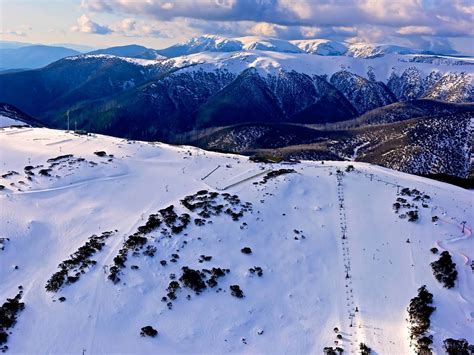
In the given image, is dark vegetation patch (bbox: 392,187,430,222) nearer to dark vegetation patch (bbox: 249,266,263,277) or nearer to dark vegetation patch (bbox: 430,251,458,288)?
dark vegetation patch (bbox: 430,251,458,288)

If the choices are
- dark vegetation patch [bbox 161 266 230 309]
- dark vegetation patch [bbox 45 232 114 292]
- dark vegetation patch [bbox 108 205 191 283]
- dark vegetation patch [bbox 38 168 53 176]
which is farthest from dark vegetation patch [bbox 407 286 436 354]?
dark vegetation patch [bbox 38 168 53 176]

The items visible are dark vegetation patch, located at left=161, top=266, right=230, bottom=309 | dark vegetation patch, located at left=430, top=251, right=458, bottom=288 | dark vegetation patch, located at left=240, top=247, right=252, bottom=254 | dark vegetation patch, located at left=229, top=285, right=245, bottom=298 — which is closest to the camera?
dark vegetation patch, located at left=161, top=266, right=230, bottom=309

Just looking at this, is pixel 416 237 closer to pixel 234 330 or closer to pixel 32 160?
pixel 234 330

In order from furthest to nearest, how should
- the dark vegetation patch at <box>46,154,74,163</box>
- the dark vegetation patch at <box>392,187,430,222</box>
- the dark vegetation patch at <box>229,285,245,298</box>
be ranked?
the dark vegetation patch at <box>46,154,74,163</box>
the dark vegetation patch at <box>392,187,430,222</box>
the dark vegetation patch at <box>229,285,245,298</box>

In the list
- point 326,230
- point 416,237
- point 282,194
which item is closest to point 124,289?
point 326,230

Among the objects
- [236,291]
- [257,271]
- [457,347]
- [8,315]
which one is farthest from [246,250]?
[8,315]

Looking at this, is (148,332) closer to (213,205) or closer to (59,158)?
(213,205)

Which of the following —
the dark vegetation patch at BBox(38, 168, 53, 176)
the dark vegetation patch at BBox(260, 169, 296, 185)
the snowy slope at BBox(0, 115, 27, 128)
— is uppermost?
the dark vegetation patch at BBox(38, 168, 53, 176)

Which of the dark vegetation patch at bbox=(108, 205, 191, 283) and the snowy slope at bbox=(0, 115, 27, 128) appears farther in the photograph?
the snowy slope at bbox=(0, 115, 27, 128)

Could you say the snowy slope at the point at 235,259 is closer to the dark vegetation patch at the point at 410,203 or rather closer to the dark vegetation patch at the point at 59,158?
the dark vegetation patch at the point at 59,158

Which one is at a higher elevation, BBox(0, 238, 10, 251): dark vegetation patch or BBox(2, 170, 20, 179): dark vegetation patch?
BBox(2, 170, 20, 179): dark vegetation patch
